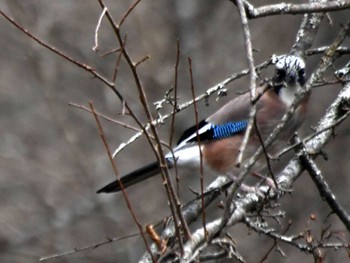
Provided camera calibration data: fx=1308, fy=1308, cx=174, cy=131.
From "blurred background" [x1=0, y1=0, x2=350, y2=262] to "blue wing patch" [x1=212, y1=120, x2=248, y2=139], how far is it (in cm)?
420

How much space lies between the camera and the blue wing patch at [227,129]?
25.8 ft

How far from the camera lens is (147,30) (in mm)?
13859

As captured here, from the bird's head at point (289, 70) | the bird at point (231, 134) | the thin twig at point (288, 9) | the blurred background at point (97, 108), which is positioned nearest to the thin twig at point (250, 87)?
the thin twig at point (288, 9)

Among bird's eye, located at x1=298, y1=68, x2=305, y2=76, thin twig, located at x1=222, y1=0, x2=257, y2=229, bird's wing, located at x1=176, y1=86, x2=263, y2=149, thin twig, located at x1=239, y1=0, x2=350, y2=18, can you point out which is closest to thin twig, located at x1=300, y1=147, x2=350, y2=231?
bird's eye, located at x1=298, y1=68, x2=305, y2=76

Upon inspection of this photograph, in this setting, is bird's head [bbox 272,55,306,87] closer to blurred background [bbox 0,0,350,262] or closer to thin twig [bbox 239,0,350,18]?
thin twig [bbox 239,0,350,18]

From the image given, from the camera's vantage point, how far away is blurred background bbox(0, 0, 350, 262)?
41.3 feet

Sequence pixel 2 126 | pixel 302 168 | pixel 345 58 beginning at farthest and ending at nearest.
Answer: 1. pixel 2 126
2. pixel 345 58
3. pixel 302 168

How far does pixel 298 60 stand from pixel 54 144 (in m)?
7.21

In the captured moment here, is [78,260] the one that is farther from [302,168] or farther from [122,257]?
[302,168]

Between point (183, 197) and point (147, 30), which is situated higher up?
point (147, 30)

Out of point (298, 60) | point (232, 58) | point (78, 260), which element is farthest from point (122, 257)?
point (298, 60)

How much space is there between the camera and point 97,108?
13273 millimetres

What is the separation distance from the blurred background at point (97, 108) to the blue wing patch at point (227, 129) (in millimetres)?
4202

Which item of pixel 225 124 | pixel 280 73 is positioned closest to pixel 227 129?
pixel 225 124
